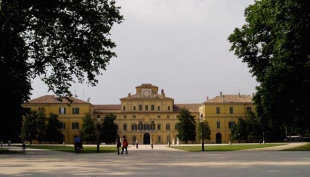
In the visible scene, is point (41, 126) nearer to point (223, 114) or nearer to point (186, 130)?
point (186, 130)

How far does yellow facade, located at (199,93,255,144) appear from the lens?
9712 cm

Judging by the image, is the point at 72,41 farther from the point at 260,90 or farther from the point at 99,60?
the point at 260,90

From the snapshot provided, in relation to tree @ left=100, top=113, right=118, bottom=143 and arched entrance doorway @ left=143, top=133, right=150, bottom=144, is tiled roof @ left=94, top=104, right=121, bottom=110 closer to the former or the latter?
arched entrance doorway @ left=143, top=133, right=150, bottom=144

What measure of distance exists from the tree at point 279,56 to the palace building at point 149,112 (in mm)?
63933

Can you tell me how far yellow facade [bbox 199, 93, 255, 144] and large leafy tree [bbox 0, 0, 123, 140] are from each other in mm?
74211

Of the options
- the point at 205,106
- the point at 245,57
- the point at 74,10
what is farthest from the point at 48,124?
the point at 74,10

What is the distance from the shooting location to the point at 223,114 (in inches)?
3846

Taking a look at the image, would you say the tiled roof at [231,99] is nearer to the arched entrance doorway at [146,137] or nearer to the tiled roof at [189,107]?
the tiled roof at [189,107]

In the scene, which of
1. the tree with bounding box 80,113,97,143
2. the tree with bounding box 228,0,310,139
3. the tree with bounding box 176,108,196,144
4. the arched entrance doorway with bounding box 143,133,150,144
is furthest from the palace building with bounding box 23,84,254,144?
the tree with bounding box 228,0,310,139

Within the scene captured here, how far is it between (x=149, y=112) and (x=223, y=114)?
61.6ft

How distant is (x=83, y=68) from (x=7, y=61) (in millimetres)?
4754

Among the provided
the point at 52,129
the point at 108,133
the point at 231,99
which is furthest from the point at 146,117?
the point at 52,129

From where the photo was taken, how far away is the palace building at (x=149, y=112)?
9694 cm

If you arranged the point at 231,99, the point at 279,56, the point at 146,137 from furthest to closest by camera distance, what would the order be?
the point at 146,137 → the point at 231,99 → the point at 279,56
